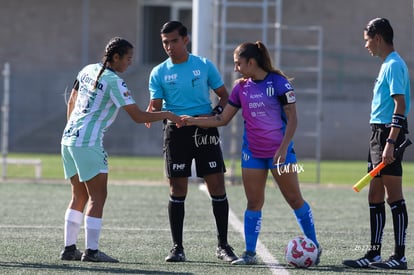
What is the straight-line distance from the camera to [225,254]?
870cm

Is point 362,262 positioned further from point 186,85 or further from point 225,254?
point 186,85

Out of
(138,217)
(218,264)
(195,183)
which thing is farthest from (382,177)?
(195,183)

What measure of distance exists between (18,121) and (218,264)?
68.8 ft

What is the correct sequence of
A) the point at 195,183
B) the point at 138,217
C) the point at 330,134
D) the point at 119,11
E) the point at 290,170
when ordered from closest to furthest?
1. the point at 290,170
2. the point at 138,217
3. the point at 195,183
4. the point at 330,134
5. the point at 119,11

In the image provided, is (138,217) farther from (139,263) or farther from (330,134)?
(330,134)

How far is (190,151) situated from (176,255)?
39.3 inches

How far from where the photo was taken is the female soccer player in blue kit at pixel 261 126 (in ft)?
27.7

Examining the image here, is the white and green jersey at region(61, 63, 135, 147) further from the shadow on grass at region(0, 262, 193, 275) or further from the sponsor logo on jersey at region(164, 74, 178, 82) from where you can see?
the shadow on grass at region(0, 262, 193, 275)

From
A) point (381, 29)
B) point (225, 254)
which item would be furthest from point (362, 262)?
point (381, 29)

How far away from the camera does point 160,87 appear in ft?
29.4

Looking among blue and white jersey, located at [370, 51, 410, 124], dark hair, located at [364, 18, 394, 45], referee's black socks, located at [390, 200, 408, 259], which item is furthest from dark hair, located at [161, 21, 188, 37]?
referee's black socks, located at [390, 200, 408, 259]

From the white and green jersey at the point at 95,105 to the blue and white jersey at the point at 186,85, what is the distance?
57 cm

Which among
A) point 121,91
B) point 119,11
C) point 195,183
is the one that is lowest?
point 195,183

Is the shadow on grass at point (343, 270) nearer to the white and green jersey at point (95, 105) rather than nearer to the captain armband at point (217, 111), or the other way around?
the captain armband at point (217, 111)
